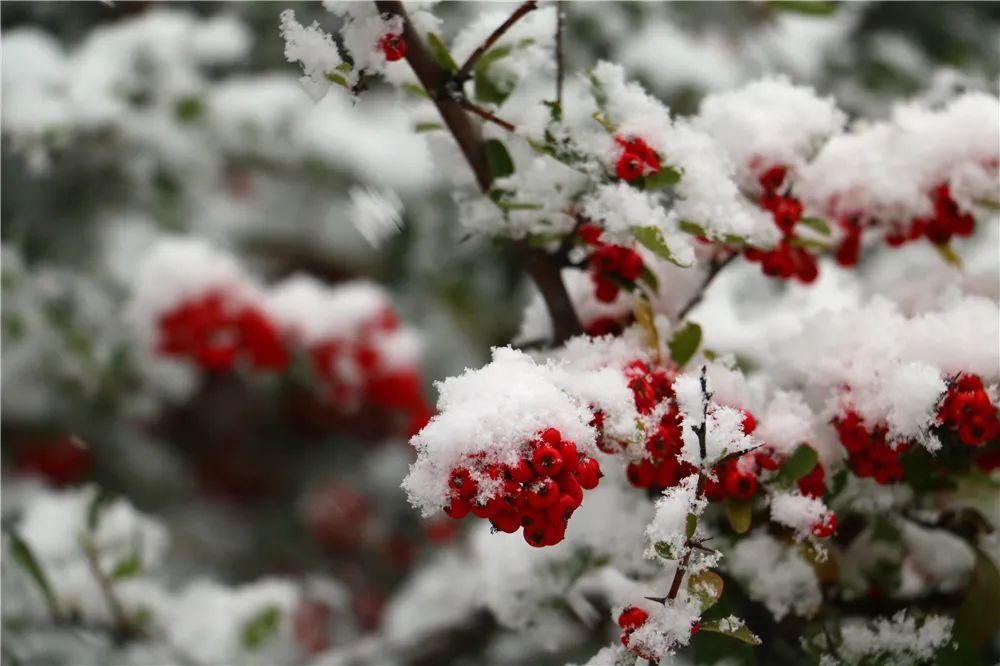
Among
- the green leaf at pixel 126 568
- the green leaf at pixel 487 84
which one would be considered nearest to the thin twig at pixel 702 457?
the green leaf at pixel 487 84

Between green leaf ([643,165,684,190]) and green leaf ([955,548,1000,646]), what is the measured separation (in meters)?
0.58

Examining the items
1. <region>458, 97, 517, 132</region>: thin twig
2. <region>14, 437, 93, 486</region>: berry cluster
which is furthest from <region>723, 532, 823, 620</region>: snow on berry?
<region>14, 437, 93, 486</region>: berry cluster

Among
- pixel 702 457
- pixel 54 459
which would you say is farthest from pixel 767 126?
pixel 54 459

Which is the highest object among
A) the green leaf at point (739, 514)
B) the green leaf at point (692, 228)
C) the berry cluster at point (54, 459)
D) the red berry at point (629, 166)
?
the berry cluster at point (54, 459)

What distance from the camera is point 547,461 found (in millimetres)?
772

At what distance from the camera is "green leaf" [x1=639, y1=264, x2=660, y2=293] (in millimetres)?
1126

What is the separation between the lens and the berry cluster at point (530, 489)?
770 millimetres

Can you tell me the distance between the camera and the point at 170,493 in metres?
3.13

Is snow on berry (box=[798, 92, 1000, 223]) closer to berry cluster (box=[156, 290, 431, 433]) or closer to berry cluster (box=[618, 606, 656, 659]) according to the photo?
berry cluster (box=[618, 606, 656, 659])

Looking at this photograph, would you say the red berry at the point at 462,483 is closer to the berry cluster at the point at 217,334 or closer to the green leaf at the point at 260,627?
the green leaf at the point at 260,627

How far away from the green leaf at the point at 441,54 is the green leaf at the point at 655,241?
0.97ft

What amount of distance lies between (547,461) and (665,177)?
39 centimetres

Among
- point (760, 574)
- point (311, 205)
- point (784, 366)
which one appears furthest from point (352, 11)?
point (311, 205)

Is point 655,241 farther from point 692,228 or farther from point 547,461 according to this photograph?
point 547,461
